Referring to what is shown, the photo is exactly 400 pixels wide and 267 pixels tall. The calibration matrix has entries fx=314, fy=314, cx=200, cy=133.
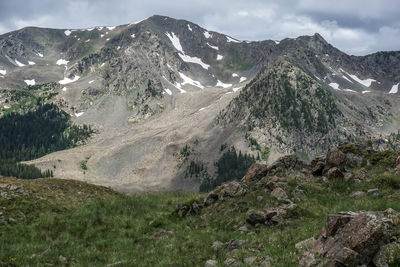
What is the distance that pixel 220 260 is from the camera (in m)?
13.1

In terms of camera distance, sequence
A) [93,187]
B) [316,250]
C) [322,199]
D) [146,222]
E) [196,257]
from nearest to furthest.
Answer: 1. [316,250]
2. [196,257]
3. [322,199]
4. [146,222]
5. [93,187]

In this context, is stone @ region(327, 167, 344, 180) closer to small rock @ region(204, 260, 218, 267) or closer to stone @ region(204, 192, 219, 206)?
stone @ region(204, 192, 219, 206)

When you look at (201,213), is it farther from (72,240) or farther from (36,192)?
(36,192)

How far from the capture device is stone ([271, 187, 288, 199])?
2165 centimetres

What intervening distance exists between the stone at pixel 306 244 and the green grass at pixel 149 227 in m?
0.29

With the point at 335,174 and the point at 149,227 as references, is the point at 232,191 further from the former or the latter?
the point at 335,174

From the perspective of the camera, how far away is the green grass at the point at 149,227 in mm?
14648

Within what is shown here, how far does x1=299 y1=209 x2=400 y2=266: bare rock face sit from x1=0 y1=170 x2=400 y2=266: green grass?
1182 mm

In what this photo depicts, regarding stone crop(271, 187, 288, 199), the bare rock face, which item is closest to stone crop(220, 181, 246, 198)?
stone crop(271, 187, 288, 199)

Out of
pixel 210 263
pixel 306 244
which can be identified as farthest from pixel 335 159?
pixel 210 263

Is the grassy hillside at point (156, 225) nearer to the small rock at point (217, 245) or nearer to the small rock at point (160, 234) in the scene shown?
the small rock at point (160, 234)

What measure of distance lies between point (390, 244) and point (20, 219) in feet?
74.5

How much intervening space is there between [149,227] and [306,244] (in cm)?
1215

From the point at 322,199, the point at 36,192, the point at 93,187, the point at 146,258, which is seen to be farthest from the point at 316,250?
the point at 93,187
